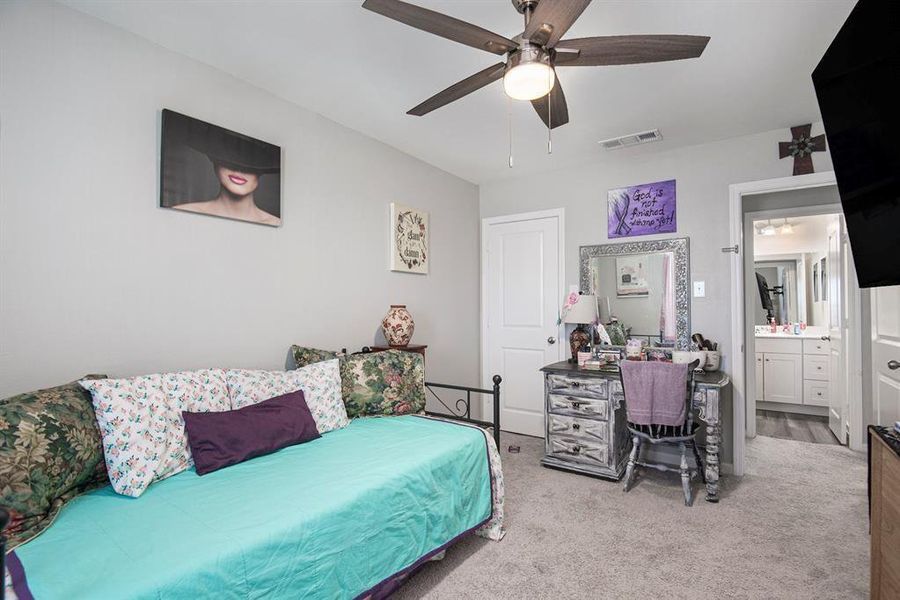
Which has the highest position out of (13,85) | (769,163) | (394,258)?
(769,163)

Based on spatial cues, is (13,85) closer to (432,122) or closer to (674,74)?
(432,122)

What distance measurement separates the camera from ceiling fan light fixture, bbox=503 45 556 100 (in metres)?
1.60

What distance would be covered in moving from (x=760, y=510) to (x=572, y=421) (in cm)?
118

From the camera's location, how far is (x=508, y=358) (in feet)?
13.9

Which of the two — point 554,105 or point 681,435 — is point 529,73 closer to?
point 554,105

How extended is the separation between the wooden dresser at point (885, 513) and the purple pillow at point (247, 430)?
219cm

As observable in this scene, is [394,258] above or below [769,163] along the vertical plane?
below

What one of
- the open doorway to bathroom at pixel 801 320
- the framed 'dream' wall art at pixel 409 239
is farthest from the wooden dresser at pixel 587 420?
the open doorway to bathroom at pixel 801 320

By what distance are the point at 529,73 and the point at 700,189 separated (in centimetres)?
237

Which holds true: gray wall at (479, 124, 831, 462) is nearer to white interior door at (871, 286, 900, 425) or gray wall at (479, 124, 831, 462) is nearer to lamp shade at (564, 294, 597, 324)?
lamp shade at (564, 294, 597, 324)

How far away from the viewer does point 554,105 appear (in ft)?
6.62

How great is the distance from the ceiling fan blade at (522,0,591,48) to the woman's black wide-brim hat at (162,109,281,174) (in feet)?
5.28

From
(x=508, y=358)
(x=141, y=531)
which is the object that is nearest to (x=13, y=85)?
(x=141, y=531)

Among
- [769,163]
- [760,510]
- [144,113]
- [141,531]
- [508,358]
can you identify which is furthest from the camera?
[508,358]
